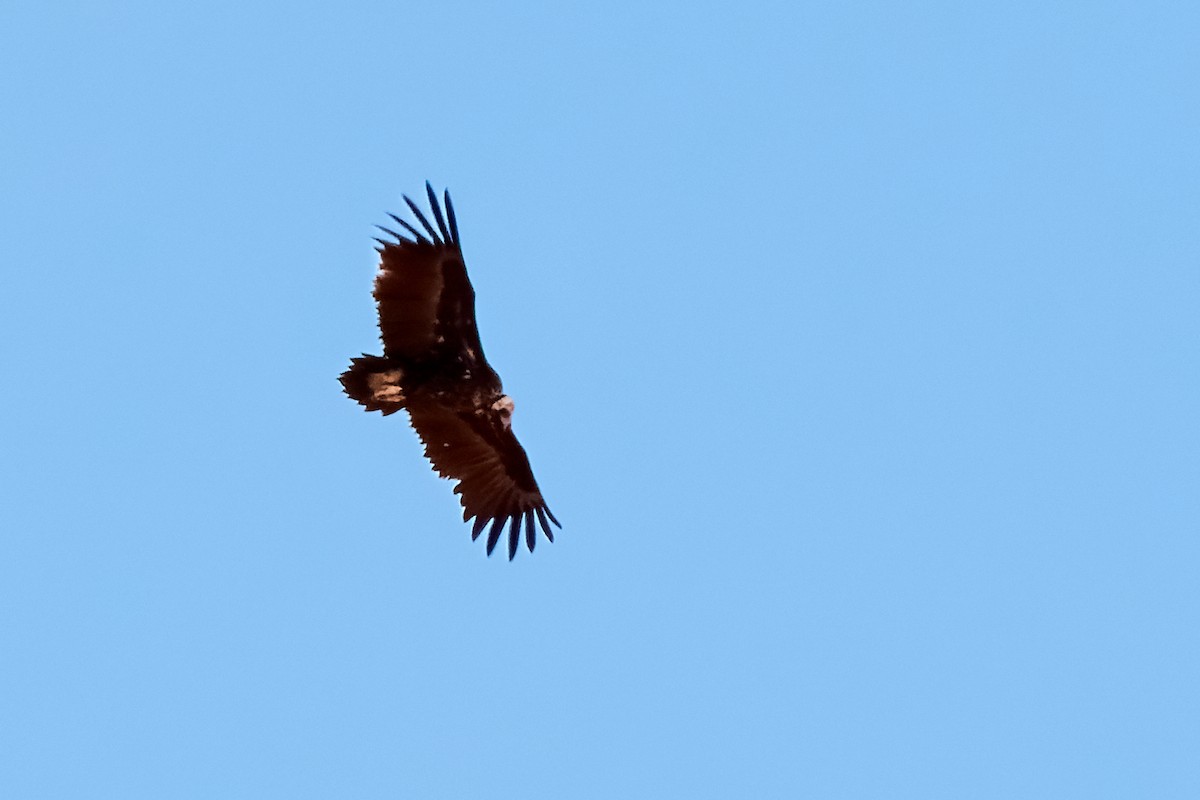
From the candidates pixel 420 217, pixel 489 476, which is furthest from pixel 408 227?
pixel 489 476

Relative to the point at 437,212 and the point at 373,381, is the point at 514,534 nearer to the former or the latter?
the point at 373,381

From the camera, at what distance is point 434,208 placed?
16.5 meters

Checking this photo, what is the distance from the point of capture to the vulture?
1672 centimetres

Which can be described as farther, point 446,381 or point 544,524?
point 544,524

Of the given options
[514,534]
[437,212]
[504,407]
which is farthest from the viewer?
[514,534]

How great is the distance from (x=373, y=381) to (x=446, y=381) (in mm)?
771

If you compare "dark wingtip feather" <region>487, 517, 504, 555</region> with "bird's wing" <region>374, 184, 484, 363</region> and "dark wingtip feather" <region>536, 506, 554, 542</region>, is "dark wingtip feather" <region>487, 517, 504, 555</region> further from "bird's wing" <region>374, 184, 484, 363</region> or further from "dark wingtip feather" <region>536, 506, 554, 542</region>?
"bird's wing" <region>374, 184, 484, 363</region>

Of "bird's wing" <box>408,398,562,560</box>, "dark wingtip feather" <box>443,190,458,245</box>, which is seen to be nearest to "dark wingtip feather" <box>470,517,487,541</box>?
"bird's wing" <box>408,398,562,560</box>

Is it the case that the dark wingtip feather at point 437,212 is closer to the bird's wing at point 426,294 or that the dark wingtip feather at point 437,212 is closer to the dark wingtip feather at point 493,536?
the bird's wing at point 426,294

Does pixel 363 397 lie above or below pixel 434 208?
below

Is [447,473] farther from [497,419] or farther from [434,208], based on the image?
[434,208]

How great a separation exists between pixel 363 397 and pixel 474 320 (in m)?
1.36

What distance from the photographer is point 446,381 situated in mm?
17422

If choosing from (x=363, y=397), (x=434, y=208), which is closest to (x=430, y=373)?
(x=363, y=397)
